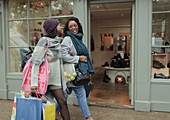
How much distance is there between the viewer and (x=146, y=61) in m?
3.56

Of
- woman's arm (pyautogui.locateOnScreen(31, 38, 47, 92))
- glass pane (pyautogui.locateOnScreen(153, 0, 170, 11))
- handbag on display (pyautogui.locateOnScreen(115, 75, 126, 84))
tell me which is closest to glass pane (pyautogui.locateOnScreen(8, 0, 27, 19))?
woman's arm (pyautogui.locateOnScreen(31, 38, 47, 92))

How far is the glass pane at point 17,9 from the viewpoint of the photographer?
14.2 feet

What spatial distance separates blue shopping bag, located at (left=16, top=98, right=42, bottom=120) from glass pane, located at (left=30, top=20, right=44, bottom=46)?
2480 millimetres

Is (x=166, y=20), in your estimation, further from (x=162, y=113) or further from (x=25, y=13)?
(x=25, y=13)

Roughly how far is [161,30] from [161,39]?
0.63 feet

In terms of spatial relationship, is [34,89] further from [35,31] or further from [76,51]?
[35,31]

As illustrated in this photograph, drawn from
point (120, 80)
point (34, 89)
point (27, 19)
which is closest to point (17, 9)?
point (27, 19)

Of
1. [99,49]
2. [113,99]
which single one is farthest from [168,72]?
[99,49]

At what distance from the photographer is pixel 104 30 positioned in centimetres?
1091

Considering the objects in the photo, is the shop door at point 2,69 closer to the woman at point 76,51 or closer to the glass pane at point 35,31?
the glass pane at point 35,31

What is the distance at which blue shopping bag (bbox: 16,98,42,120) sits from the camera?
6.79ft

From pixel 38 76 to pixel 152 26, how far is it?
2541 mm

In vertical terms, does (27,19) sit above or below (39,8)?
below

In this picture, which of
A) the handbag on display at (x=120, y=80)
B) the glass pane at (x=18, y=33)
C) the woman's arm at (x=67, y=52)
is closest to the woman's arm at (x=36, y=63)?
the woman's arm at (x=67, y=52)
